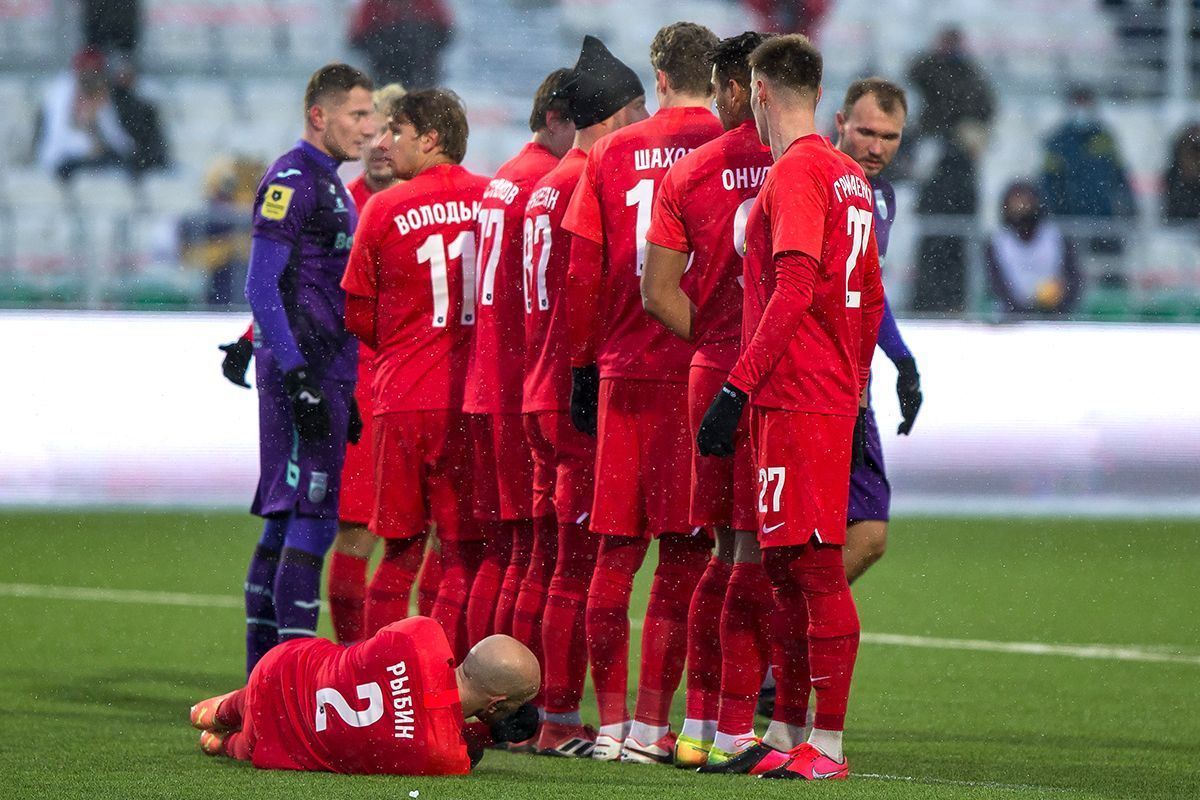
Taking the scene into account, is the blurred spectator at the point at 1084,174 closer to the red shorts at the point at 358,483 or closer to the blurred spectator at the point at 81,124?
the blurred spectator at the point at 81,124

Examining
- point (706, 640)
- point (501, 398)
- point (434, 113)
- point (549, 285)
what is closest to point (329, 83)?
point (434, 113)

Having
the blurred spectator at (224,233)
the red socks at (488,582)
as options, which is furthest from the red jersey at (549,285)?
the blurred spectator at (224,233)

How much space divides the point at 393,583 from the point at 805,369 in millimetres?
1895

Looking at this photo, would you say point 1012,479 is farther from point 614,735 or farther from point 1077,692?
point 614,735

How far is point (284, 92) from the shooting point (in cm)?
1691

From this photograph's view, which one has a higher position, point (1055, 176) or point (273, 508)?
point (1055, 176)

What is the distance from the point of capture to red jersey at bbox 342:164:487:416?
6031mm

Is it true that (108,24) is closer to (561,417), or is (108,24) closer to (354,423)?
(354,423)

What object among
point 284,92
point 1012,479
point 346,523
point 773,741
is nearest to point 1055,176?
point 1012,479

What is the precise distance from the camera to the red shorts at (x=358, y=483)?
21.1 feet

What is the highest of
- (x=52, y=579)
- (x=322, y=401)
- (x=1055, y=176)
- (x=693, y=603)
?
(x=1055, y=176)

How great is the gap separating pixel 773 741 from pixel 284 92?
12884mm

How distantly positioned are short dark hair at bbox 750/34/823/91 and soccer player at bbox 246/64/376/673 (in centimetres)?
194

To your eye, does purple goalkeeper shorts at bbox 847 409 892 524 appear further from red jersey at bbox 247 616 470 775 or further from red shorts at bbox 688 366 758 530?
red jersey at bbox 247 616 470 775
